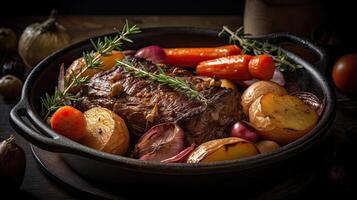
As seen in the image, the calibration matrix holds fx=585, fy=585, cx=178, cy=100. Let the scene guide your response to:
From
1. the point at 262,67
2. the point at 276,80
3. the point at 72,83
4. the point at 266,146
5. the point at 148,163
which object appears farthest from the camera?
the point at 276,80

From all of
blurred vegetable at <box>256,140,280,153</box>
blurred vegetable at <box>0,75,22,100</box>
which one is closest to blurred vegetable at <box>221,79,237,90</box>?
blurred vegetable at <box>256,140,280,153</box>

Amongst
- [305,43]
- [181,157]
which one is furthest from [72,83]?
[305,43]

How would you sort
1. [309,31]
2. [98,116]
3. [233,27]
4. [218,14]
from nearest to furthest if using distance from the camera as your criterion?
[98,116], [309,31], [233,27], [218,14]

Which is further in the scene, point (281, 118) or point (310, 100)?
point (310, 100)

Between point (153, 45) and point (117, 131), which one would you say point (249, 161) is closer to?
point (117, 131)

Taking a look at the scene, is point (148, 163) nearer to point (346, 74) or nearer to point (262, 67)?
point (262, 67)

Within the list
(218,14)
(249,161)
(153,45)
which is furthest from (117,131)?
(218,14)
